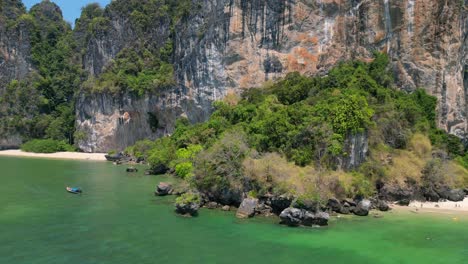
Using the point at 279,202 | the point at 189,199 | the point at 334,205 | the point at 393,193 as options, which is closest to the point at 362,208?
the point at 334,205

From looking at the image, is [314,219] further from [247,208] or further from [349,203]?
[349,203]

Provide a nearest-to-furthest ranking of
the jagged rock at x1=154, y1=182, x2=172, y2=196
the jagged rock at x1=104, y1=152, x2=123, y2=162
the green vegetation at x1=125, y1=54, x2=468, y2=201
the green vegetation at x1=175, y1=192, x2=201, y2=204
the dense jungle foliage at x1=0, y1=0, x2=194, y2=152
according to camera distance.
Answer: the green vegetation at x1=175, y1=192, x2=201, y2=204 < the green vegetation at x1=125, y1=54, x2=468, y2=201 < the jagged rock at x1=154, y1=182, x2=172, y2=196 < the jagged rock at x1=104, y1=152, x2=123, y2=162 < the dense jungle foliage at x1=0, y1=0, x2=194, y2=152

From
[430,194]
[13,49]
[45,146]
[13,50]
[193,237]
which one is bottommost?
[193,237]

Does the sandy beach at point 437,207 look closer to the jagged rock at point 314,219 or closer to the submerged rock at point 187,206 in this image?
the jagged rock at point 314,219

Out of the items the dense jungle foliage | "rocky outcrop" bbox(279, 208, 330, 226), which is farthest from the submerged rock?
the dense jungle foliage

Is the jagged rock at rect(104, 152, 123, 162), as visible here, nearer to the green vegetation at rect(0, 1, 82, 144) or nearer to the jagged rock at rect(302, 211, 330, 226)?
the green vegetation at rect(0, 1, 82, 144)

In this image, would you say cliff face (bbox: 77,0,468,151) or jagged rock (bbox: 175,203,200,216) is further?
cliff face (bbox: 77,0,468,151)
